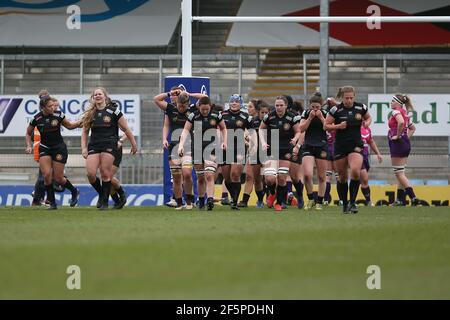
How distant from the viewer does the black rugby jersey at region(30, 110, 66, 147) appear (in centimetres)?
1944

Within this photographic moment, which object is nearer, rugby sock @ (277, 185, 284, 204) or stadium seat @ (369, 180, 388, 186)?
rugby sock @ (277, 185, 284, 204)

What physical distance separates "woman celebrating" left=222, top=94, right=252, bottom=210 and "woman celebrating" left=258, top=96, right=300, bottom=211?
497mm

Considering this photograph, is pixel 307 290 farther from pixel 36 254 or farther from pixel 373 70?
pixel 373 70

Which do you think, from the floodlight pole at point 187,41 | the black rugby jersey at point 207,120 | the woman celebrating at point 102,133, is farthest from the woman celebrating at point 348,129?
the floodlight pole at point 187,41

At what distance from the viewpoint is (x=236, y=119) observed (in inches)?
802

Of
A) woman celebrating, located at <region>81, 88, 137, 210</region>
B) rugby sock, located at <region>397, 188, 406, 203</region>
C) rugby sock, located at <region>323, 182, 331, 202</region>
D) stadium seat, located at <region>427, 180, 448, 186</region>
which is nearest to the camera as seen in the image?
woman celebrating, located at <region>81, 88, 137, 210</region>

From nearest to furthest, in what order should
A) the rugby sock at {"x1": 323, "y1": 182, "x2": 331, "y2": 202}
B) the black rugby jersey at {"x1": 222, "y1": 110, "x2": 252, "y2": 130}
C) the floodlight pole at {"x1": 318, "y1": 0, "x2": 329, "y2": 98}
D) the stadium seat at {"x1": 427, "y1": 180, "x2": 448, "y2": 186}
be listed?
the black rugby jersey at {"x1": 222, "y1": 110, "x2": 252, "y2": 130} < the rugby sock at {"x1": 323, "y1": 182, "x2": 331, "y2": 202} < the floodlight pole at {"x1": 318, "y1": 0, "x2": 329, "y2": 98} < the stadium seat at {"x1": 427, "y1": 180, "x2": 448, "y2": 186}

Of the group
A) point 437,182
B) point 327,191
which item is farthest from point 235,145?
point 437,182

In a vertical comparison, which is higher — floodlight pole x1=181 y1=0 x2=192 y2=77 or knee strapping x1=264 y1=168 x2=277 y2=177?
floodlight pole x1=181 y1=0 x2=192 y2=77

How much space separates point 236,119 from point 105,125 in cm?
271

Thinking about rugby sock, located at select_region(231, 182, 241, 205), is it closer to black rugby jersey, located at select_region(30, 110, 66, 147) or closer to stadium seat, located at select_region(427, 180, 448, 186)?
black rugby jersey, located at select_region(30, 110, 66, 147)

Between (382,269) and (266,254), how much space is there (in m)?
1.52

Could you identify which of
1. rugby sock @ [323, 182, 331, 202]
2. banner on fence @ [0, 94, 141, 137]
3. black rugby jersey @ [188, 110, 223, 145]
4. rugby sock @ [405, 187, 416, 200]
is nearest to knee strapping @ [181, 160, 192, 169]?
black rugby jersey @ [188, 110, 223, 145]

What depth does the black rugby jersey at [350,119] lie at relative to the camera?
17672 mm
